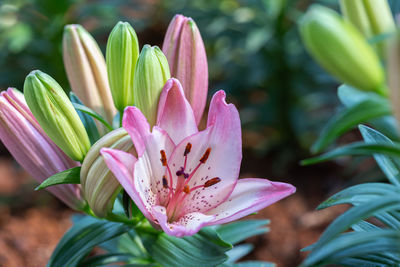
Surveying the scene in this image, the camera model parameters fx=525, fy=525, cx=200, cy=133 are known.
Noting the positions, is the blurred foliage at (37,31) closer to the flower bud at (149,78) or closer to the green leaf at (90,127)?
the green leaf at (90,127)

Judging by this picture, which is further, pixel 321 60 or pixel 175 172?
pixel 175 172

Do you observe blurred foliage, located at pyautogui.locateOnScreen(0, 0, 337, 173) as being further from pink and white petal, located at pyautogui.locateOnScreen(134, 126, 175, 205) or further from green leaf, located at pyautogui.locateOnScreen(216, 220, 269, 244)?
pink and white petal, located at pyautogui.locateOnScreen(134, 126, 175, 205)

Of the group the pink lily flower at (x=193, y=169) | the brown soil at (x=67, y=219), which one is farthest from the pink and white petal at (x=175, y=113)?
the brown soil at (x=67, y=219)

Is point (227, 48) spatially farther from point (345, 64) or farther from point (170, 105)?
point (345, 64)

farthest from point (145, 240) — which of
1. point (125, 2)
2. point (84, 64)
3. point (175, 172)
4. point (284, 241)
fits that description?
point (125, 2)

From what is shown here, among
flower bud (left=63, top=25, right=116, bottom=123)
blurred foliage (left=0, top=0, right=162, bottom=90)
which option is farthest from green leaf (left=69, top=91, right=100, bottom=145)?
blurred foliage (left=0, top=0, right=162, bottom=90)

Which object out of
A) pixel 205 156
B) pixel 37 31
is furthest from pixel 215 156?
pixel 37 31
